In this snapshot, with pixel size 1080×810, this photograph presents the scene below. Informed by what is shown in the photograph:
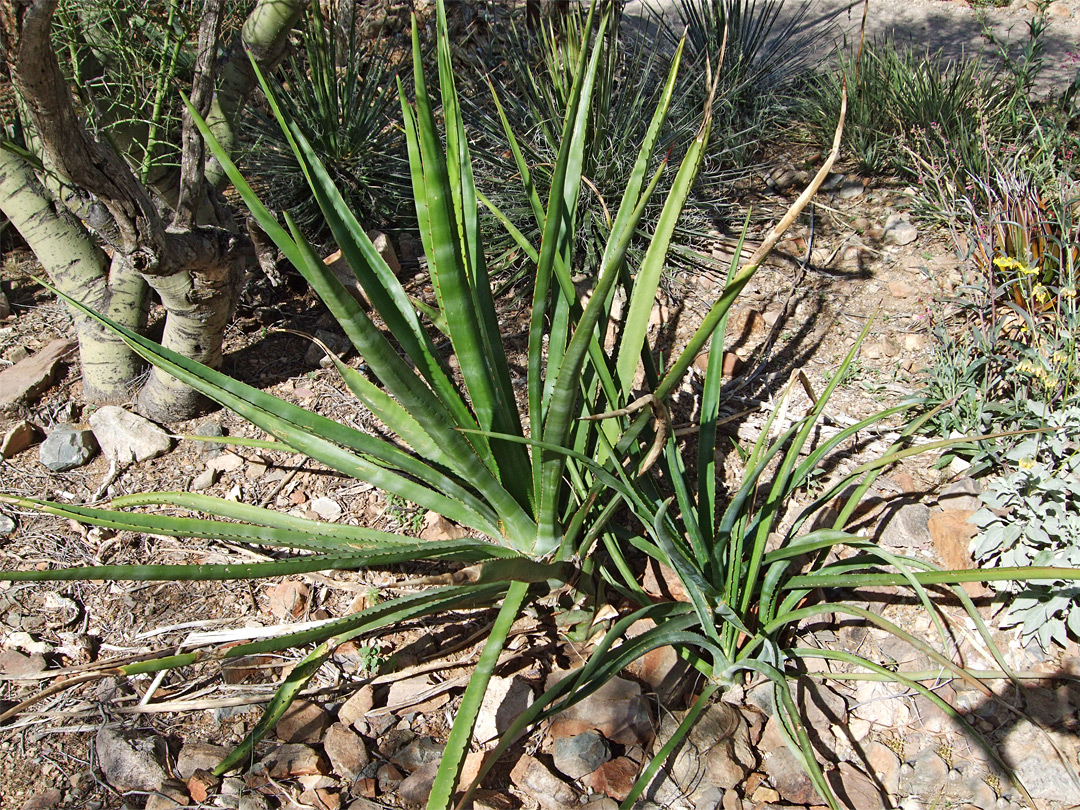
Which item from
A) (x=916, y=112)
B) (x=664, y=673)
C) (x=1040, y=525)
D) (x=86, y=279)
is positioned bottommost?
(x=664, y=673)

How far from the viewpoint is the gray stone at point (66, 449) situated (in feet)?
8.80

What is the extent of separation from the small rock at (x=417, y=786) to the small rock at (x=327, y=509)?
2.87ft

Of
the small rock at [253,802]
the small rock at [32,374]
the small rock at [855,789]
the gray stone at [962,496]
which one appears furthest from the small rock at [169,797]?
the gray stone at [962,496]

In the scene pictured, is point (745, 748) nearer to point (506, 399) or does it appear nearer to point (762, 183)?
point (506, 399)

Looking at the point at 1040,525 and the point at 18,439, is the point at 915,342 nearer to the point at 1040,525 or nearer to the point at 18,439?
the point at 1040,525

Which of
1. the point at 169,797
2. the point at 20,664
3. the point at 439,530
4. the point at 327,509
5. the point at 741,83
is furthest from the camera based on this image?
the point at 741,83

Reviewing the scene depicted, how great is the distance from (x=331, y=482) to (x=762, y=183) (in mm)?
2462

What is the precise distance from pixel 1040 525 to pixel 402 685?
5.43 ft

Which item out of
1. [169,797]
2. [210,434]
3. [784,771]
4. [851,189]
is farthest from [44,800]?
[851,189]

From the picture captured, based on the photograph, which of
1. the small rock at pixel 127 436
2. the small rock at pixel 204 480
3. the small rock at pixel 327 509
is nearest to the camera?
the small rock at pixel 327 509

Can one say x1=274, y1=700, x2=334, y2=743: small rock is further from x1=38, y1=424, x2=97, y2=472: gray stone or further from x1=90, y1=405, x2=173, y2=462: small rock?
x1=38, y1=424, x2=97, y2=472: gray stone

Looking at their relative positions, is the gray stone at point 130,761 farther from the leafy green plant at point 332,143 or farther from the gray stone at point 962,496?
the leafy green plant at point 332,143

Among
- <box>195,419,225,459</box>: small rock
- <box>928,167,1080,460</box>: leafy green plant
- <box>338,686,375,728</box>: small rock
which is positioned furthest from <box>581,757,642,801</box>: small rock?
<box>195,419,225,459</box>: small rock

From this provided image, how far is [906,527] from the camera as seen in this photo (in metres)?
2.24
